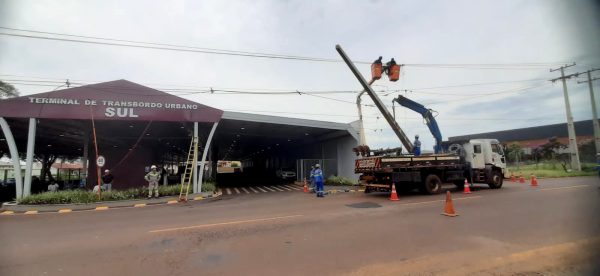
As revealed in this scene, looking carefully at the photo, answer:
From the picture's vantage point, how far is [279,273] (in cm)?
457

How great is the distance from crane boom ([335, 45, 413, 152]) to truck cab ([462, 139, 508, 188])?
9.70 feet

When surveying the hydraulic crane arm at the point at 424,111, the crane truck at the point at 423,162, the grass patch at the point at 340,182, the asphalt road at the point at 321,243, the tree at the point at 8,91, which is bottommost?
the asphalt road at the point at 321,243

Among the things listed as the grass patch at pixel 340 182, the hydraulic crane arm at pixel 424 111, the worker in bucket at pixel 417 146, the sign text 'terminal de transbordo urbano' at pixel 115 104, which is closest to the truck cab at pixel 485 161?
the hydraulic crane arm at pixel 424 111

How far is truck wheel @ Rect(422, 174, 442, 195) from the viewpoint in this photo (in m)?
13.9

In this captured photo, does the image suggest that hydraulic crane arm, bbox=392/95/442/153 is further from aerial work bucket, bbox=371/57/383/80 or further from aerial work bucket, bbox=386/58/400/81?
aerial work bucket, bbox=371/57/383/80

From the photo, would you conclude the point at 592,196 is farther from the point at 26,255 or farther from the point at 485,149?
the point at 26,255

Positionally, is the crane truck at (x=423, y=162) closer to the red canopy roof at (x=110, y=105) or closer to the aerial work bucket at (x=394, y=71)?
the aerial work bucket at (x=394, y=71)

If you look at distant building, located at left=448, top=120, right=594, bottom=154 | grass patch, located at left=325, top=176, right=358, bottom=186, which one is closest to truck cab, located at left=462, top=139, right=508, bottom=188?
grass patch, located at left=325, top=176, right=358, bottom=186

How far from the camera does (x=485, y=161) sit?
16016mm

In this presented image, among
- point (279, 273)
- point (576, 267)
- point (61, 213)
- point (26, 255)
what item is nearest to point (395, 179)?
point (576, 267)

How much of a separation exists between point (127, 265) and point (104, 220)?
5737 millimetres

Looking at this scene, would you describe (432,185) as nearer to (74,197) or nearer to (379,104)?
(379,104)

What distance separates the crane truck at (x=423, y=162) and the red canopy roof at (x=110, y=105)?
8.66 meters

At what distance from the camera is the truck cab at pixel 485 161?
51.5 ft
